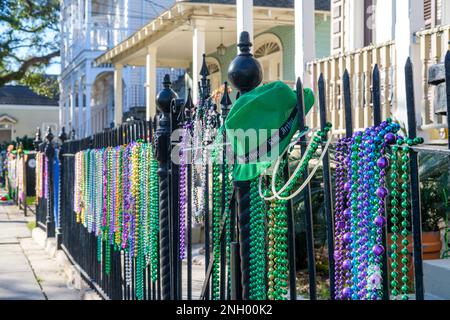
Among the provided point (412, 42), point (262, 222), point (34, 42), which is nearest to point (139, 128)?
point (262, 222)

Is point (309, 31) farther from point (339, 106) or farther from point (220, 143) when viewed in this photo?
point (220, 143)

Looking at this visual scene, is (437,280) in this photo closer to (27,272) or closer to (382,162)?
(382,162)

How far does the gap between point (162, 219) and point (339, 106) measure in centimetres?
484

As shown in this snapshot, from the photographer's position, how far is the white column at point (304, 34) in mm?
8123

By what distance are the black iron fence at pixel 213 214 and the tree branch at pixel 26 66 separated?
28.3 m

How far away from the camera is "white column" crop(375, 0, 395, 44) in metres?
7.09

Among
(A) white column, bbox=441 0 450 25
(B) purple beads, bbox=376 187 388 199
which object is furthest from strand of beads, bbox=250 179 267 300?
(A) white column, bbox=441 0 450 25

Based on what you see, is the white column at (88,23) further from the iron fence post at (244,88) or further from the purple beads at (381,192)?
the purple beads at (381,192)

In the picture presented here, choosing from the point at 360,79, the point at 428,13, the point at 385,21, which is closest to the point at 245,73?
the point at 360,79

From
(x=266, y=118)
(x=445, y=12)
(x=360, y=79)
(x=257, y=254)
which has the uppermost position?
(x=445, y=12)

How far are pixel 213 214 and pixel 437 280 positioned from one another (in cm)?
191

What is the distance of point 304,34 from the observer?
8.16m

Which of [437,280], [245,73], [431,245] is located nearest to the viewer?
[245,73]

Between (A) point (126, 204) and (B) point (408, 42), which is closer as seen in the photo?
(A) point (126, 204)
